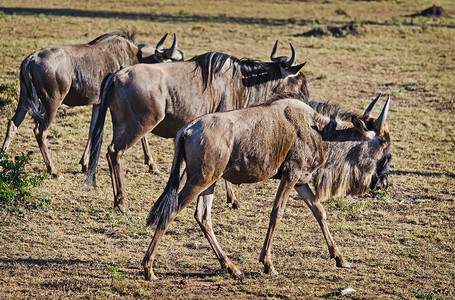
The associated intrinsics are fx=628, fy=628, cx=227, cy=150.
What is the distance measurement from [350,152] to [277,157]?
99 cm

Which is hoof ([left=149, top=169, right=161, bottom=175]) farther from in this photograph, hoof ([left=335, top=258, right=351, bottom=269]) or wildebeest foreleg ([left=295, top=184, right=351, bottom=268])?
hoof ([left=335, top=258, right=351, bottom=269])

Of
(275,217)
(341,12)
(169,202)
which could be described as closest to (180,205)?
(169,202)

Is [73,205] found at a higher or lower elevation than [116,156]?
lower

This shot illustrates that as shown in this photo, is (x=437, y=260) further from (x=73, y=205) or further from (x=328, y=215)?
(x=73, y=205)

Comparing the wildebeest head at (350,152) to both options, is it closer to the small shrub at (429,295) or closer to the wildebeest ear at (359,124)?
the wildebeest ear at (359,124)

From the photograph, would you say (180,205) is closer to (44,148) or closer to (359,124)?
(359,124)

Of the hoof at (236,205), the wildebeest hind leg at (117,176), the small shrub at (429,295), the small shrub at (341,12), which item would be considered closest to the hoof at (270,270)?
the small shrub at (429,295)

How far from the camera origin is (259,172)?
5.77 m

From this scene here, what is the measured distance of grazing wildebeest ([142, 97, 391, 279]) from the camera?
5434 mm

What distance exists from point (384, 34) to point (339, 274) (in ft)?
56.4

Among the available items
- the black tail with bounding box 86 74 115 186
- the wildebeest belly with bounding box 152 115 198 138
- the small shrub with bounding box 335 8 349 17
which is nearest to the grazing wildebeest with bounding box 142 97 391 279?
the wildebeest belly with bounding box 152 115 198 138

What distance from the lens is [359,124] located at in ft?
20.4

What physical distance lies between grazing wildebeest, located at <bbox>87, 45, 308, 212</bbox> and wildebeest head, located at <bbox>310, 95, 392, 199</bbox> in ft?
2.73

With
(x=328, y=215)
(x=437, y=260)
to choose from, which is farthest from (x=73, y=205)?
(x=437, y=260)
